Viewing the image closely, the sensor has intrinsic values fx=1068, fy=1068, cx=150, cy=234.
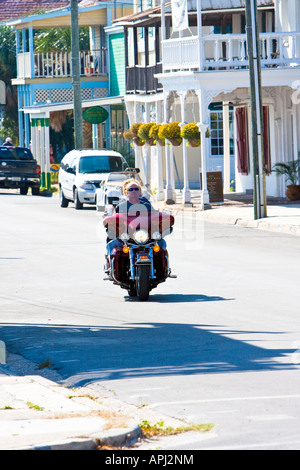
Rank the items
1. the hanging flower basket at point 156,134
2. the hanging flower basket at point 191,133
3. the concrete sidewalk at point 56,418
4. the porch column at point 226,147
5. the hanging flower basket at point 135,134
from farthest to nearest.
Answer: the hanging flower basket at point 135,134
the porch column at point 226,147
the hanging flower basket at point 156,134
the hanging flower basket at point 191,133
the concrete sidewalk at point 56,418

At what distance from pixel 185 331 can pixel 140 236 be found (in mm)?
2805

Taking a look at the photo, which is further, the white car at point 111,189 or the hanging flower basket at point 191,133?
the hanging flower basket at point 191,133

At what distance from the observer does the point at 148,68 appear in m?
39.7

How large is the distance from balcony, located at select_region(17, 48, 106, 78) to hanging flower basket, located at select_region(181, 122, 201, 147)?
21340mm

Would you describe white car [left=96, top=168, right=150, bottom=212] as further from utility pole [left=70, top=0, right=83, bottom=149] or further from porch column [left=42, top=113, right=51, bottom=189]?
porch column [left=42, top=113, right=51, bottom=189]

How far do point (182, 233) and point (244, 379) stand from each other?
15284mm

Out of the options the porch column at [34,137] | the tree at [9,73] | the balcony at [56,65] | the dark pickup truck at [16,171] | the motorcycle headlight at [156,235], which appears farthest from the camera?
the tree at [9,73]

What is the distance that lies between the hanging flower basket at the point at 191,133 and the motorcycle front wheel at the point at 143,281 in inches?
664

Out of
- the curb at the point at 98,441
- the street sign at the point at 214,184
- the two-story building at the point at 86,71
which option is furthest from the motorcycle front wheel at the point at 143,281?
the two-story building at the point at 86,71

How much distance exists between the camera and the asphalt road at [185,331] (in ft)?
25.8

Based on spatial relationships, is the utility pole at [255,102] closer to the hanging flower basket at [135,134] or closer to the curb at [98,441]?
the hanging flower basket at [135,134]

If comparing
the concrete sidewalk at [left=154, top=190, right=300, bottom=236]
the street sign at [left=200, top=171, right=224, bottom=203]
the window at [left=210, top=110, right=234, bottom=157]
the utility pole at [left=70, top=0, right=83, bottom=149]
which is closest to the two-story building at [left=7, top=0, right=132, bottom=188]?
the window at [left=210, top=110, right=234, bottom=157]

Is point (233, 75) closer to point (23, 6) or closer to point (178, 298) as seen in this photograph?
point (178, 298)

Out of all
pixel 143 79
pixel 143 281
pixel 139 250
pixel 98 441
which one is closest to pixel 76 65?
pixel 143 79
